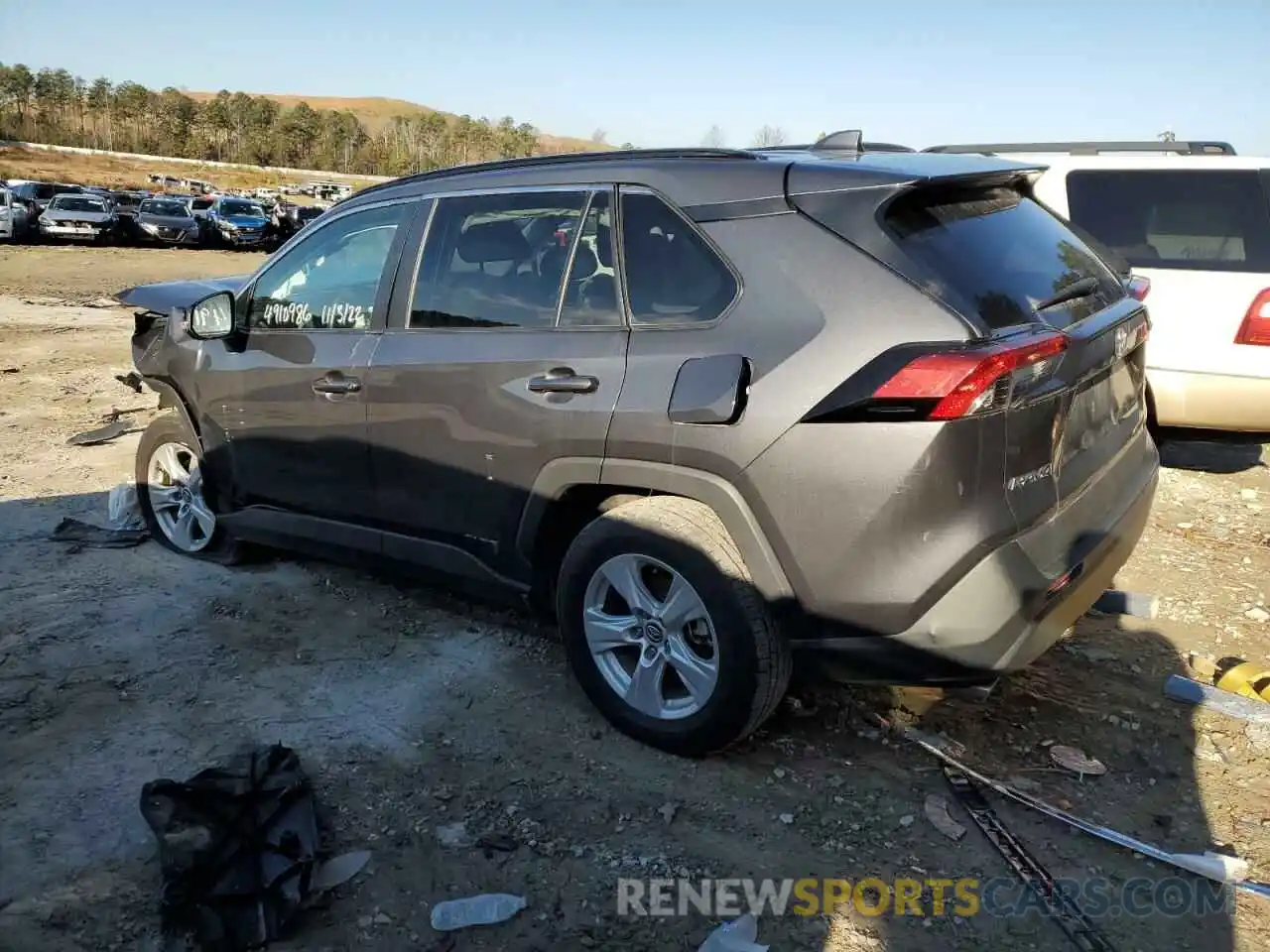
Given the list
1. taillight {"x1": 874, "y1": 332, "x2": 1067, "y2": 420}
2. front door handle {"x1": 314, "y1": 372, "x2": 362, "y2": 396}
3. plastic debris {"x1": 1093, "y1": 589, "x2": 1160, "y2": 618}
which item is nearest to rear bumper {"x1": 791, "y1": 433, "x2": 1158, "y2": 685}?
taillight {"x1": 874, "y1": 332, "x2": 1067, "y2": 420}

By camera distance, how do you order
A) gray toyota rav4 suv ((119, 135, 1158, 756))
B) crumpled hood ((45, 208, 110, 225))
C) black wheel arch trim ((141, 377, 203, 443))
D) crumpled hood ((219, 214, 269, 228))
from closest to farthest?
gray toyota rav4 suv ((119, 135, 1158, 756)) → black wheel arch trim ((141, 377, 203, 443)) → crumpled hood ((45, 208, 110, 225)) → crumpled hood ((219, 214, 269, 228))

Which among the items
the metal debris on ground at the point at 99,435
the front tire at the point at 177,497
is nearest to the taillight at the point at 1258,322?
the front tire at the point at 177,497

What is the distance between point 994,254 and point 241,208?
3202 cm

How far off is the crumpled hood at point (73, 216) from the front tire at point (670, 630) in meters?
28.7

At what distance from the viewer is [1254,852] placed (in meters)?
2.84

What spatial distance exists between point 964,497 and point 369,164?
92534 mm

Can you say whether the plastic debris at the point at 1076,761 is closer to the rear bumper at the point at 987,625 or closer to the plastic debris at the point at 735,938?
the rear bumper at the point at 987,625

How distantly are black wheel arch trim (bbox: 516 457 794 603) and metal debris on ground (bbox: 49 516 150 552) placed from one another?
116 inches

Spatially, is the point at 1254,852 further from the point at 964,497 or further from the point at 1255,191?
Result: the point at 1255,191

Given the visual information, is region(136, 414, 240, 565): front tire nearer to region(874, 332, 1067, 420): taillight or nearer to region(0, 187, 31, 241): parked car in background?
region(874, 332, 1067, 420): taillight

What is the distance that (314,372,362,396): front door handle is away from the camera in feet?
12.7

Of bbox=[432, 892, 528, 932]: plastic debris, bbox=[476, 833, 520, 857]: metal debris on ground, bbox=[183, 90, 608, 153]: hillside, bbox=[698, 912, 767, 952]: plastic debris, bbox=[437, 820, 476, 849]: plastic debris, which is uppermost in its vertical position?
bbox=[183, 90, 608, 153]: hillside

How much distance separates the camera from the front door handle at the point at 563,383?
10.4ft

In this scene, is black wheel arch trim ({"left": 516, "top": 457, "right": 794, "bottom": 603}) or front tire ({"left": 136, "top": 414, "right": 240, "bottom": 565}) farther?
front tire ({"left": 136, "top": 414, "right": 240, "bottom": 565})
